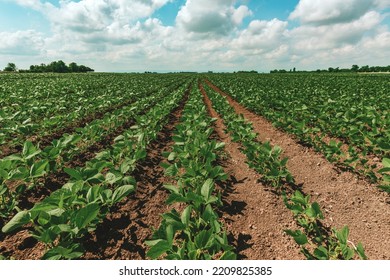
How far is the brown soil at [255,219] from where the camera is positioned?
2.37 m

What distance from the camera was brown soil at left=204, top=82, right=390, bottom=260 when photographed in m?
2.54

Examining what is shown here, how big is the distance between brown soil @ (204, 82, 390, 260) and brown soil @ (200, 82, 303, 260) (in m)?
0.62

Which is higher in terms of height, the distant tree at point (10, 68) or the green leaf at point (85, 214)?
the distant tree at point (10, 68)

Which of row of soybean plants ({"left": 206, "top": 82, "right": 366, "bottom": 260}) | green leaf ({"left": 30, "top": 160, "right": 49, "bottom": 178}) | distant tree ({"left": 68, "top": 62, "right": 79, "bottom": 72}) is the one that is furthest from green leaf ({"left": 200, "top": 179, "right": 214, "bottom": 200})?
distant tree ({"left": 68, "top": 62, "right": 79, "bottom": 72})

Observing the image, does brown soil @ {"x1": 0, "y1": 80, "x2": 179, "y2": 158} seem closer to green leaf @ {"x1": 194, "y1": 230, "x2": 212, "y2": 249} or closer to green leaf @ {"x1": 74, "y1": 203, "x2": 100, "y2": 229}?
green leaf @ {"x1": 74, "y1": 203, "x2": 100, "y2": 229}

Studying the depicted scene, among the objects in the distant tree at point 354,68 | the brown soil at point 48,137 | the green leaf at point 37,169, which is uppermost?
the distant tree at point 354,68

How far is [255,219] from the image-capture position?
9.37 ft

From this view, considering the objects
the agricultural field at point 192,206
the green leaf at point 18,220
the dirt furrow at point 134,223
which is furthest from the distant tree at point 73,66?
the green leaf at point 18,220

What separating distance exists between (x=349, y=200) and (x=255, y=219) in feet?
4.86

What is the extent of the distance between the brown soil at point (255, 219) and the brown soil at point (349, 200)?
2.04 ft

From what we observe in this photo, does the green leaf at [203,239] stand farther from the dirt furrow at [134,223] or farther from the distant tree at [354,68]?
the distant tree at [354,68]

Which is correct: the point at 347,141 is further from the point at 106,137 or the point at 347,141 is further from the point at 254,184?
the point at 106,137

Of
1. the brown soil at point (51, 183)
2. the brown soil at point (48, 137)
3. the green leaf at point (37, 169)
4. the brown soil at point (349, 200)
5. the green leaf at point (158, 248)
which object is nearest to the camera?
the green leaf at point (158, 248)

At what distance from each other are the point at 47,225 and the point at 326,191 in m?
3.65
